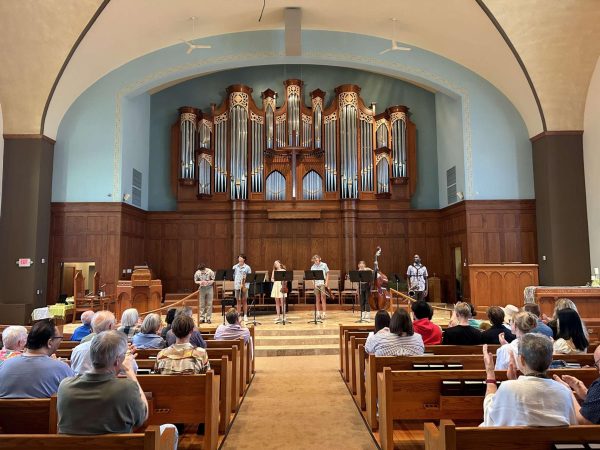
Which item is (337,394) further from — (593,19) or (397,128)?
(397,128)

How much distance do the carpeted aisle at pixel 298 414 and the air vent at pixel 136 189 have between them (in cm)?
779

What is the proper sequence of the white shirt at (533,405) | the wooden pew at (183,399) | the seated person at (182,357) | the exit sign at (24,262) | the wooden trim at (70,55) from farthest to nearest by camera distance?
1. the exit sign at (24,262)
2. the wooden trim at (70,55)
3. the seated person at (182,357)
4. the wooden pew at (183,399)
5. the white shirt at (533,405)

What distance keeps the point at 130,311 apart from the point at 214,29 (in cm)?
900

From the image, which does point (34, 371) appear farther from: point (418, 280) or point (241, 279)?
point (418, 280)

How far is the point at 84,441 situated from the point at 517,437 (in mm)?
1797

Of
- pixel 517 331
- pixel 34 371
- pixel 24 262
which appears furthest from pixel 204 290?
pixel 517 331

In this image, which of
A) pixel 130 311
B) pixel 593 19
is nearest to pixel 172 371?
pixel 130 311

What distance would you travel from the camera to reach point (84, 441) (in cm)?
195

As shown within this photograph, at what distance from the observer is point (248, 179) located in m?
13.5

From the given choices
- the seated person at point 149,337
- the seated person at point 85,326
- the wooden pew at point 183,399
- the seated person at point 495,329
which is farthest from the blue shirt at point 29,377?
the seated person at point 495,329

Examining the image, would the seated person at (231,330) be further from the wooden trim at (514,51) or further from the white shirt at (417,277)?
the wooden trim at (514,51)

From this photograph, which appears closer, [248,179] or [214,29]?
[214,29]

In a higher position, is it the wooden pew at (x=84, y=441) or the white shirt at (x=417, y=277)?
the white shirt at (x=417, y=277)

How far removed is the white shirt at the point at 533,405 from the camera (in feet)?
6.68
